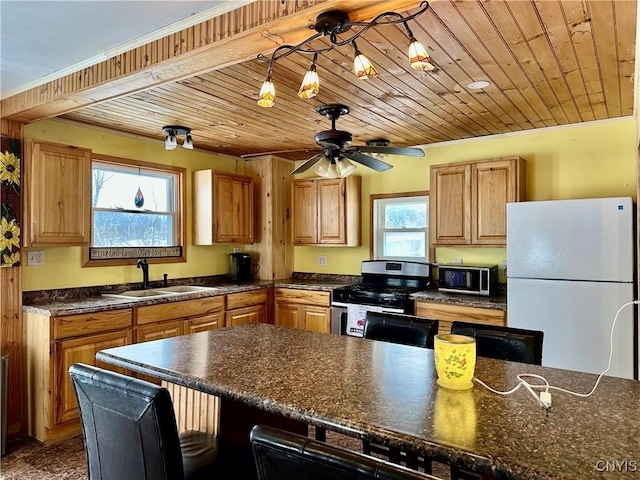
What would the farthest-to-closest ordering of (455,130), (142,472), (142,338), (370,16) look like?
(455,130) → (142,338) → (370,16) → (142,472)

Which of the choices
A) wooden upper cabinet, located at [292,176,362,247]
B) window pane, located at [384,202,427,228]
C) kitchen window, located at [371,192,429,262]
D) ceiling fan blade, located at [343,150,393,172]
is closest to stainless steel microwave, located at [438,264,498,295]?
kitchen window, located at [371,192,429,262]

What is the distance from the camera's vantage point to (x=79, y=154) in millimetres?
3219

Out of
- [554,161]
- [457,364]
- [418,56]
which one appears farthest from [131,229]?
[554,161]

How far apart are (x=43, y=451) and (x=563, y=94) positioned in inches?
160

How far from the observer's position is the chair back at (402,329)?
2.13 meters

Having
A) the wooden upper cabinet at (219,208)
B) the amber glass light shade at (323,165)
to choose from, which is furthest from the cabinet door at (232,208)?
the amber glass light shade at (323,165)

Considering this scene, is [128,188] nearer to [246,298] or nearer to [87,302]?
[87,302]

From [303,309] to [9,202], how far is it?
256cm

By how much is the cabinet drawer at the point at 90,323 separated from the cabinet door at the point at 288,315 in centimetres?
162

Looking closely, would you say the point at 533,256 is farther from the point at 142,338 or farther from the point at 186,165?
the point at 186,165

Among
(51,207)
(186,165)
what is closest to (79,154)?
(51,207)

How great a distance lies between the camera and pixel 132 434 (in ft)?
3.99

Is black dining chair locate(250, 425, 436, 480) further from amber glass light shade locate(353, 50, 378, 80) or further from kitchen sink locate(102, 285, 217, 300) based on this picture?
kitchen sink locate(102, 285, 217, 300)

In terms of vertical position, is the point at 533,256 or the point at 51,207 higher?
the point at 51,207
